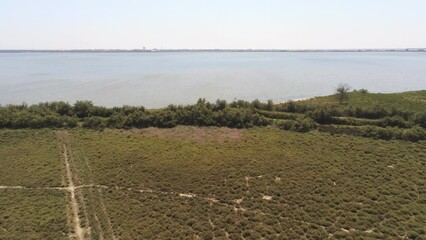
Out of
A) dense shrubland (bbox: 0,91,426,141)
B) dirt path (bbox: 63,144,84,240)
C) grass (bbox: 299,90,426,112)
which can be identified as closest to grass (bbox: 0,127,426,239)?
dirt path (bbox: 63,144,84,240)

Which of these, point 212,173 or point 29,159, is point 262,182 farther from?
point 29,159

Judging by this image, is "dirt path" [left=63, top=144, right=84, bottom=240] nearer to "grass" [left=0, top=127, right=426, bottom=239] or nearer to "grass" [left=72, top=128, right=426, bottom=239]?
"grass" [left=0, top=127, right=426, bottom=239]

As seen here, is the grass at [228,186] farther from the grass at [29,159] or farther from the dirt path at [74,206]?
the dirt path at [74,206]

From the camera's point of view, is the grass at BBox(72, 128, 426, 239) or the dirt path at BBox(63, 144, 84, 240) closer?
the dirt path at BBox(63, 144, 84, 240)

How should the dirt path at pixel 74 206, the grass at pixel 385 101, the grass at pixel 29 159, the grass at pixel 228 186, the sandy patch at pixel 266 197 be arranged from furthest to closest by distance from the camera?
the grass at pixel 385 101, the grass at pixel 29 159, the sandy patch at pixel 266 197, the grass at pixel 228 186, the dirt path at pixel 74 206

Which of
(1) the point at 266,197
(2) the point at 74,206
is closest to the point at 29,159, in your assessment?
(2) the point at 74,206

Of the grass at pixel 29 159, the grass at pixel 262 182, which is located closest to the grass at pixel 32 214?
the grass at pixel 29 159
